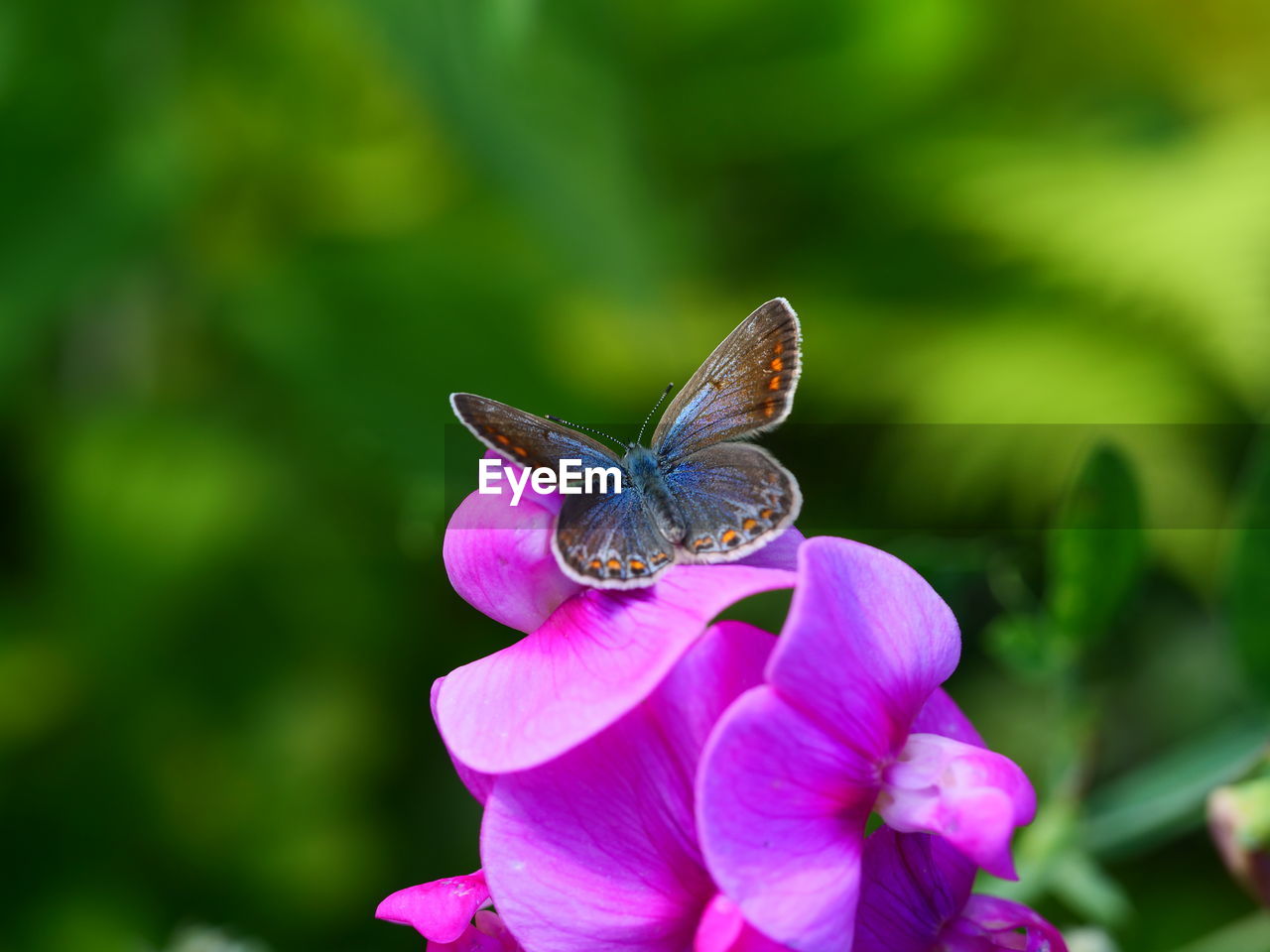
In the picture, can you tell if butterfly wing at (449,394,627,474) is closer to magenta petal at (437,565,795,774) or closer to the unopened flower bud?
magenta petal at (437,565,795,774)

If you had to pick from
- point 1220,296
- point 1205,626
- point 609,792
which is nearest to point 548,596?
point 609,792

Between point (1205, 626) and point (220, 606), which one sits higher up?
point (220, 606)

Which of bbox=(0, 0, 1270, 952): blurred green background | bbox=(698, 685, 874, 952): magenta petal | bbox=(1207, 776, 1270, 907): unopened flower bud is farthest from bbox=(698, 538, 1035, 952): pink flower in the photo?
bbox=(0, 0, 1270, 952): blurred green background

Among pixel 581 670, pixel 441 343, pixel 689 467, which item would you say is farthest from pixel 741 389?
pixel 441 343

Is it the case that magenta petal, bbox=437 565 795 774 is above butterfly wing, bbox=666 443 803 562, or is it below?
below

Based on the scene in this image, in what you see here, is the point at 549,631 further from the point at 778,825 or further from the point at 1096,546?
the point at 1096,546

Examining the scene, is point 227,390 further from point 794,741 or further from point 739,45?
point 794,741
